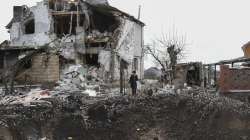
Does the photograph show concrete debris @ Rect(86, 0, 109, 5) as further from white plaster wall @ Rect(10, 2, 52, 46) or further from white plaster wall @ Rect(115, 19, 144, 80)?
white plaster wall @ Rect(10, 2, 52, 46)

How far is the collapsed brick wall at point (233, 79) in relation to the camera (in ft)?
101

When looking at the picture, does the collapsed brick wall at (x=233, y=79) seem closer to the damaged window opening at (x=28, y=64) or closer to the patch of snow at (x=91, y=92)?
the patch of snow at (x=91, y=92)

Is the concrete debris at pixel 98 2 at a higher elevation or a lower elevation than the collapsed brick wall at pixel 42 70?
higher

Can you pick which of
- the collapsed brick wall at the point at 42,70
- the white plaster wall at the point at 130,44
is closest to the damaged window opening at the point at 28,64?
the collapsed brick wall at the point at 42,70

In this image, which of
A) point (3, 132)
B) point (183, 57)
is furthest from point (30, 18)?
point (183, 57)

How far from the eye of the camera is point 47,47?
3953 centimetres

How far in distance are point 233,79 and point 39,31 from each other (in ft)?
57.0

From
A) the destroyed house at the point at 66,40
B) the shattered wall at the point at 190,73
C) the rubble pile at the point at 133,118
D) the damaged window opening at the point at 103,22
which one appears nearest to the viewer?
the rubble pile at the point at 133,118

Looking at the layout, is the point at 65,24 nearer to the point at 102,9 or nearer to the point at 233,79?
the point at 102,9

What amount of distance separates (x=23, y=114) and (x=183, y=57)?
165 ft

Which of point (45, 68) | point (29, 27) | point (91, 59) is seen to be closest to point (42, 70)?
point (45, 68)

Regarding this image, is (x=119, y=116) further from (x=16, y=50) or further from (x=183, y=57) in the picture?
(x=183, y=57)

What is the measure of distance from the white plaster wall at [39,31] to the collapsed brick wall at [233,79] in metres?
15.6

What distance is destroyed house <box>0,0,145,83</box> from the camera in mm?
38688
